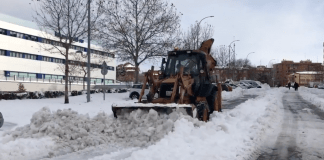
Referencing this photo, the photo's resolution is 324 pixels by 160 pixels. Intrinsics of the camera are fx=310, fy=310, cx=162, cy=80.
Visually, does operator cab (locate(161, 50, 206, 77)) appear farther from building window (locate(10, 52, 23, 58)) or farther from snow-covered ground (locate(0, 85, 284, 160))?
building window (locate(10, 52, 23, 58))

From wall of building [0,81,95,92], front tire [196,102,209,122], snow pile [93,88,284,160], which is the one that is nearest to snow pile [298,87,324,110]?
front tire [196,102,209,122]

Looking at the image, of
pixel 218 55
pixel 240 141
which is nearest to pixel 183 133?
pixel 240 141

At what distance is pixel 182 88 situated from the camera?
29.4 feet

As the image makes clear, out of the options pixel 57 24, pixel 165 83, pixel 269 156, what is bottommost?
pixel 269 156

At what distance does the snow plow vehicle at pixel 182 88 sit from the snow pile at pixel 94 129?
1.12 feet

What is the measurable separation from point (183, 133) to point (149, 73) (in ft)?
10.2

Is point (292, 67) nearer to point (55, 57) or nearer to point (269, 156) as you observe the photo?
point (55, 57)

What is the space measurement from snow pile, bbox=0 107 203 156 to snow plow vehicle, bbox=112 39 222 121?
0.34 m

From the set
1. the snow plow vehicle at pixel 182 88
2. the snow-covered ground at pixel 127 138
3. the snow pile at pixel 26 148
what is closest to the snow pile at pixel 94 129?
the snow-covered ground at pixel 127 138

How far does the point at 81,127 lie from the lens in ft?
24.5

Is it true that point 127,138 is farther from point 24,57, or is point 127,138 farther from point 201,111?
point 24,57

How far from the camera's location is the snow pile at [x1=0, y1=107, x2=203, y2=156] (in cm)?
693

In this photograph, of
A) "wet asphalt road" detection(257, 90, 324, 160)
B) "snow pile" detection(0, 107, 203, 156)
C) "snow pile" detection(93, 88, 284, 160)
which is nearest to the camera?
"snow pile" detection(93, 88, 284, 160)

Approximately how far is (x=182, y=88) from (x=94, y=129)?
2.80 meters
